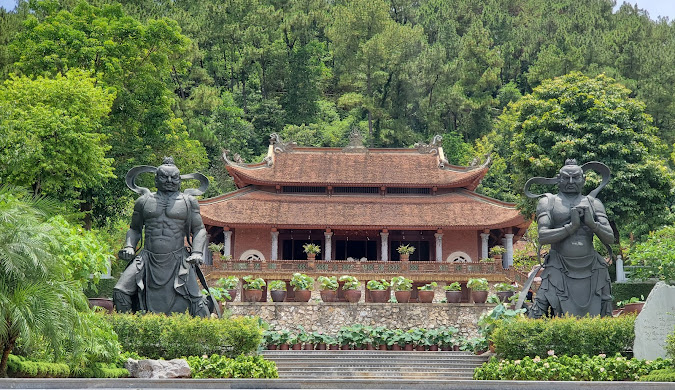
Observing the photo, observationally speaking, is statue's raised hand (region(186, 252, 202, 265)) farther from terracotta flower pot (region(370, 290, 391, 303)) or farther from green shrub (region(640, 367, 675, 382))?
terracotta flower pot (region(370, 290, 391, 303))

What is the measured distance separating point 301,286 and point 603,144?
445 inches

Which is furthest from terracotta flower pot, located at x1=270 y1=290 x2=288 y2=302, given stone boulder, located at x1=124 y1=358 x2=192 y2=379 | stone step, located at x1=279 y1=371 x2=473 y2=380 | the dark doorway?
the dark doorway

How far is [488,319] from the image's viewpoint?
18.2m

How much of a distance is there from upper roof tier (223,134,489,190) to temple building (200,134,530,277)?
0.14ft

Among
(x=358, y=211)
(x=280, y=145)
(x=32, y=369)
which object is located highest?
(x=280, y=145)

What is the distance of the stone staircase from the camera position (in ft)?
A: 57.1

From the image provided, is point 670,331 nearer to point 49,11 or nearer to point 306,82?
point 49,11

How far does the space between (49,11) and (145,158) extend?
6.57m

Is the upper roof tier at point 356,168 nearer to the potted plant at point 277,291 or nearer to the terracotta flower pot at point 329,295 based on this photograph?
the terracotta flower pot at point 329,295

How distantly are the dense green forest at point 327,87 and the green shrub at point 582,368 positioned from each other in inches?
561

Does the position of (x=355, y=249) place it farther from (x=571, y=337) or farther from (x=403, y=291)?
(x=571, y=337)

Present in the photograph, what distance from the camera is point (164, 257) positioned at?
17.6 meters

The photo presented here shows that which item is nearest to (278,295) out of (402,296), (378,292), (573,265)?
(378,292)

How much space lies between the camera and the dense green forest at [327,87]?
29594mm
